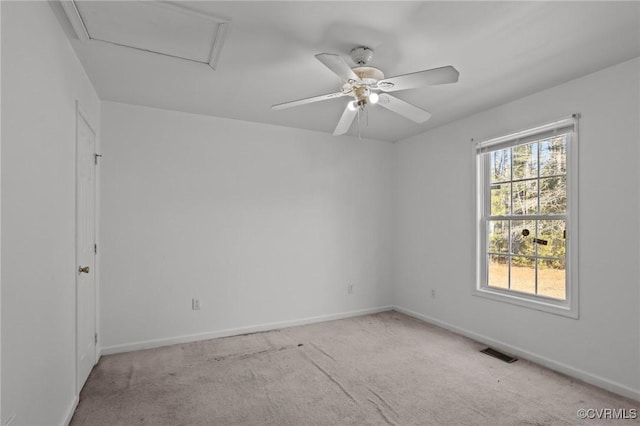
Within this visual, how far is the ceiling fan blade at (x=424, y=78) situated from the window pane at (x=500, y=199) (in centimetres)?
190

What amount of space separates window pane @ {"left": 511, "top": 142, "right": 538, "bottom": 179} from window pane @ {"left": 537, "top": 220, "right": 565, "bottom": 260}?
1.58 feet

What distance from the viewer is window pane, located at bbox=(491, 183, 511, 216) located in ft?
11.5

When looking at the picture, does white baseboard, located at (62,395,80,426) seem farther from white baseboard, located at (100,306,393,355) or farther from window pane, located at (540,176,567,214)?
window pane, located at (540,176,567,214)

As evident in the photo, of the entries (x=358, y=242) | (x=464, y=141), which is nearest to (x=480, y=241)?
(x=464, y=141)

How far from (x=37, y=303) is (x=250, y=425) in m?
1.41

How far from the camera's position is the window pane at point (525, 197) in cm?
324

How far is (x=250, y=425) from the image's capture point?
218cm

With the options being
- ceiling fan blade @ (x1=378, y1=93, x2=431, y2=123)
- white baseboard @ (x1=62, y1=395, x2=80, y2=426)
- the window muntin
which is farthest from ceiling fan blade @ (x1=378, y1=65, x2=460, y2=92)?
white baseboard @ (x1=62, y1=395, x2=80, y2=426)

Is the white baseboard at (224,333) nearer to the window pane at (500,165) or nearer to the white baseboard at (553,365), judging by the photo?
the white baseboard at (553,365)

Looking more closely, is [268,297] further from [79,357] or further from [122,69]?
[122,69]

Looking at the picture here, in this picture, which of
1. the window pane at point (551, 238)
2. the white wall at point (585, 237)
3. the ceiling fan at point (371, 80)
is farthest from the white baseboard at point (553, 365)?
the ceiling fan at point (371, 80)

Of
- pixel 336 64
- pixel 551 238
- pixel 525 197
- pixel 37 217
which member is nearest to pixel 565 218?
pixel 551 238

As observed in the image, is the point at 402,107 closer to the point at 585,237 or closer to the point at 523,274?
the point at 585,237

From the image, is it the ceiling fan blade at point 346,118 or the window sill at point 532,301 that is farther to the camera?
the window sill at point 532,301
